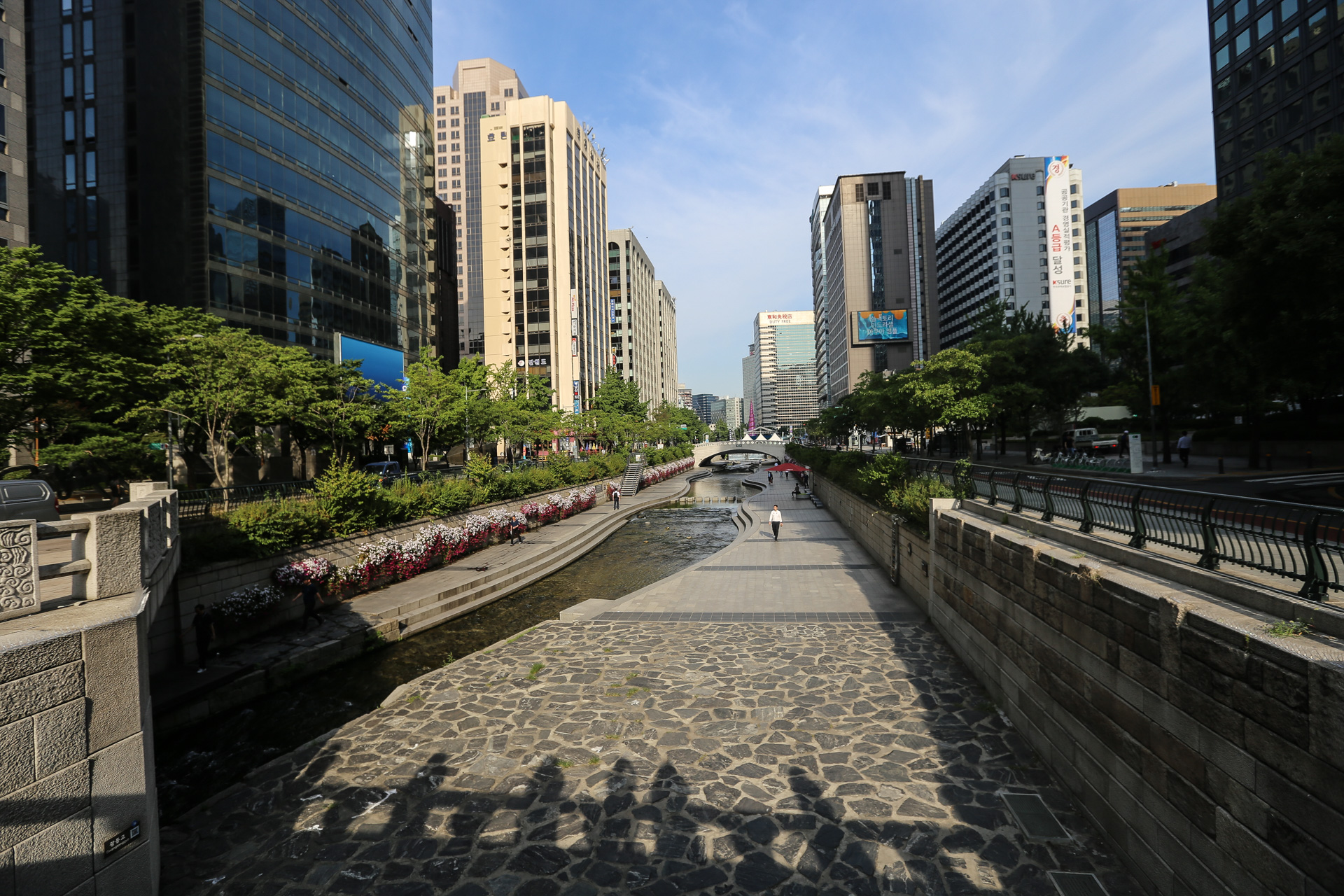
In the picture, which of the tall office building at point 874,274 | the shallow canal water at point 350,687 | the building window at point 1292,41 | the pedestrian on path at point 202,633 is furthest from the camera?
the tall office building at point 874,274

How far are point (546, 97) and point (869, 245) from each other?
2614 inches

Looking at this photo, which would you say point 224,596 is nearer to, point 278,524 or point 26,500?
point 278,524

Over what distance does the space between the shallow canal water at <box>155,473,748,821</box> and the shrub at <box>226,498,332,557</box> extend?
3.96 m

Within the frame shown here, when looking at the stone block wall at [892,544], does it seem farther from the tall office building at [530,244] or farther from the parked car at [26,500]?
the tall office building at [530,244]

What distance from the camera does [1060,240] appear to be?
309 feet

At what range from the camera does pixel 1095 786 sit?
613 cm

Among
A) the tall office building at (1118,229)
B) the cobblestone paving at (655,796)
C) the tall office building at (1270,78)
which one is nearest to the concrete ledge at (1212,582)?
the cobblestone paving at (655,796)

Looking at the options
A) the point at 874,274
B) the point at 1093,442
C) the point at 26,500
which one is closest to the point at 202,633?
the point at 26,500

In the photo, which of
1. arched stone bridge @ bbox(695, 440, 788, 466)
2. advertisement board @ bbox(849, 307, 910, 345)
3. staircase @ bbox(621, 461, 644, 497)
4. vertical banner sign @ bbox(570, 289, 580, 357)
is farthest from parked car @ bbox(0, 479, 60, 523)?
advertisement board @ bbox(849, 307, 910, 345)

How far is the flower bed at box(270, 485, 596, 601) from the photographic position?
15320mm

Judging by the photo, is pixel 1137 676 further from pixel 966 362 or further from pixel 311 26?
pixel 311 26

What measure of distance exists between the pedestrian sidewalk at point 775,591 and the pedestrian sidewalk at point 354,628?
4321mm

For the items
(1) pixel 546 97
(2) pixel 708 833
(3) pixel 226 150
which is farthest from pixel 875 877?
(1) pixel 546 97

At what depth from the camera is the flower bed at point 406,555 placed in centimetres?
1532
